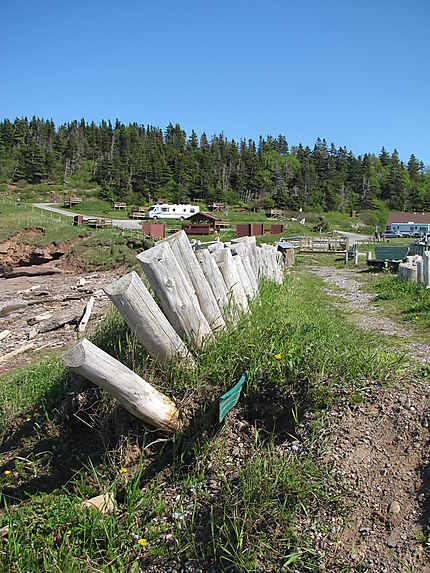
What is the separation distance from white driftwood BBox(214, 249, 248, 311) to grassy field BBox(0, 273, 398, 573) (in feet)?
1.27

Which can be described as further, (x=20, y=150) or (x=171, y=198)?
(x=20, y=150)

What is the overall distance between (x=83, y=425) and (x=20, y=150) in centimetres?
11856

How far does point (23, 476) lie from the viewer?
406cm

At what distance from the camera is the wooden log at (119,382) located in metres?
3.55

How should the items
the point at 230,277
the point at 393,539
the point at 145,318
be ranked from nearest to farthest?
the point at 393,539
the point at 145,318
the point at 230,277

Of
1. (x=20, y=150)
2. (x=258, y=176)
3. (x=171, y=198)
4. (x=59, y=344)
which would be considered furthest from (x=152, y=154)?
(x=59, y=344)

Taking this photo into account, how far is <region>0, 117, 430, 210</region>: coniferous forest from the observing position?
9869cm

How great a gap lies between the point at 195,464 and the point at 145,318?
1167mm

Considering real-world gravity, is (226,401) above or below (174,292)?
below

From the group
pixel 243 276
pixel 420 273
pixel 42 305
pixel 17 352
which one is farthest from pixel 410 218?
pixel 243 276

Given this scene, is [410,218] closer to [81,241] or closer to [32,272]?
[81,241]

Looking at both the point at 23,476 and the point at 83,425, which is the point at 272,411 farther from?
the point at 23,476

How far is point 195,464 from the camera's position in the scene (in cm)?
369

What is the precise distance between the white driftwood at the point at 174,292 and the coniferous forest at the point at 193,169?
8848 centimetres
